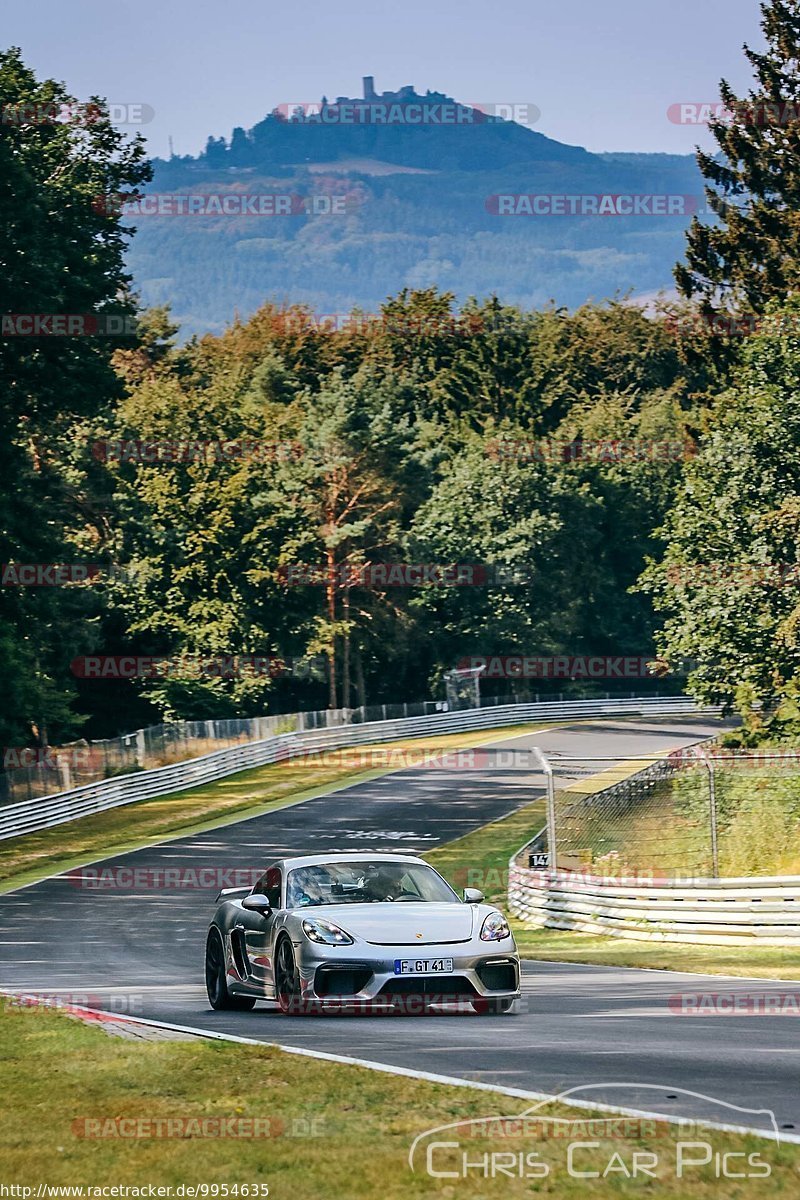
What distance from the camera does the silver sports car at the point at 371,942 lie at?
12.6 meters

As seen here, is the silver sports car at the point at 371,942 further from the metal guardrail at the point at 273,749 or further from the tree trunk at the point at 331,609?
the tree trunk at the point at 331,609

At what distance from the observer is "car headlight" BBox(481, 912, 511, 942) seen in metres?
12.9

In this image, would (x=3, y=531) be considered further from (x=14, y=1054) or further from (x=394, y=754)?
(x=14, y=1054)

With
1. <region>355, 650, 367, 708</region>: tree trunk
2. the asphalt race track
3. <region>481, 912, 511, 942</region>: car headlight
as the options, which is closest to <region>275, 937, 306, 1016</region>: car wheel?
the asphalt race track

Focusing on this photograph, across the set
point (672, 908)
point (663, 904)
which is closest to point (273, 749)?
point (663, 904)

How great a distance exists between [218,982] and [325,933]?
2329mm

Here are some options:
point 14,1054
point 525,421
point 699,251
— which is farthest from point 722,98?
point 14,1054

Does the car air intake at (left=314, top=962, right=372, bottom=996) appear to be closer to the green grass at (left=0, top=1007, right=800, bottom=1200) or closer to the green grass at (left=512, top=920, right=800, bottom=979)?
the green grass at (left=0, top=1007, right=800, bottom=1200)

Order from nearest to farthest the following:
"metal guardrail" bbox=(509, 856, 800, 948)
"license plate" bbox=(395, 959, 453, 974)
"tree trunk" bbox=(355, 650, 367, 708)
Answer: "license plate" bbox=(395, 959, 453, 974) → "metal guardrail" bbox=(509, 856, 800, 948) → "tree trunk" bbox=(355, 650, 367, 708)

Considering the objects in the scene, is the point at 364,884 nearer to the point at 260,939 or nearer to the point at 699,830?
the point at 260,939

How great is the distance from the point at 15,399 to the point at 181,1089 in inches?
1512

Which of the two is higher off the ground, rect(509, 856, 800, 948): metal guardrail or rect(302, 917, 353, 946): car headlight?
rect(302, 917, 353, 946): car headlight

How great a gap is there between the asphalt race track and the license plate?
37 cm

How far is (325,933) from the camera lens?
504 inches
